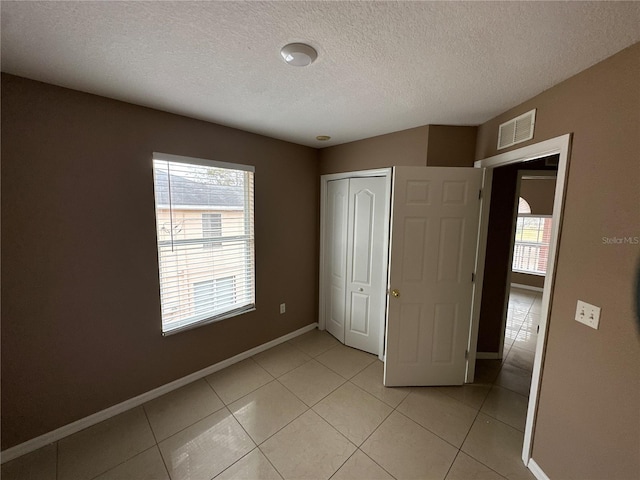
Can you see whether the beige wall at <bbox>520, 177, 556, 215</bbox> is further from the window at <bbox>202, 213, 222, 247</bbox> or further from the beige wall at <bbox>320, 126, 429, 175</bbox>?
the window at <bbox>202, 213, 222, 247</bbox>

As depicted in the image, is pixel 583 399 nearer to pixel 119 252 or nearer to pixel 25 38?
pixel 119 252

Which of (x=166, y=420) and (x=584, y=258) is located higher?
(x=584, y=258)

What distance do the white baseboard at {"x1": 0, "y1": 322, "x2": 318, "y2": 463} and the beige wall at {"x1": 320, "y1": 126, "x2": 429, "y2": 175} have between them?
2372 millimetres

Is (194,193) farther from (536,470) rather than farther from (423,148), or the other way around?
(536,470)

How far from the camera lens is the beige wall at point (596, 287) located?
1089 millimetres

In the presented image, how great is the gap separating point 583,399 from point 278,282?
253cm

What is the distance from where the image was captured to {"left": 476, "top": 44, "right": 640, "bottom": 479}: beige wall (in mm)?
1089

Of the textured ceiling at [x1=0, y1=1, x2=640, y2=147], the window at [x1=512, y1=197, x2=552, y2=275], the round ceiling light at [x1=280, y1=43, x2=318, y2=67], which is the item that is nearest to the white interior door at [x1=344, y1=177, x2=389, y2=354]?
the textured ceiling at [x1=0, y1=1, x2=640, y2=147]

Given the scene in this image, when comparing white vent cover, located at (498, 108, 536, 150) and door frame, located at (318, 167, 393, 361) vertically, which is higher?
white vent cover, located at (498, 108, 536, 150)

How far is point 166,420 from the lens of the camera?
186 centimetres

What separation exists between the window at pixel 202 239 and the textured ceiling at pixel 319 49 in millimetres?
603

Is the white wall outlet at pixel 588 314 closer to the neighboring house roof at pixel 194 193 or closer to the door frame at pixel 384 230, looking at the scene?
the door frame at pixel 384 230

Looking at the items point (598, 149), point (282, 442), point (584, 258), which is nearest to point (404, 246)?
point (584, 258)

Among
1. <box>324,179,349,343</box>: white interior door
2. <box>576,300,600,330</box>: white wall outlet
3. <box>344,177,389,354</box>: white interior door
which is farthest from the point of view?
<box>324,179,349,343</box>: white interior door
